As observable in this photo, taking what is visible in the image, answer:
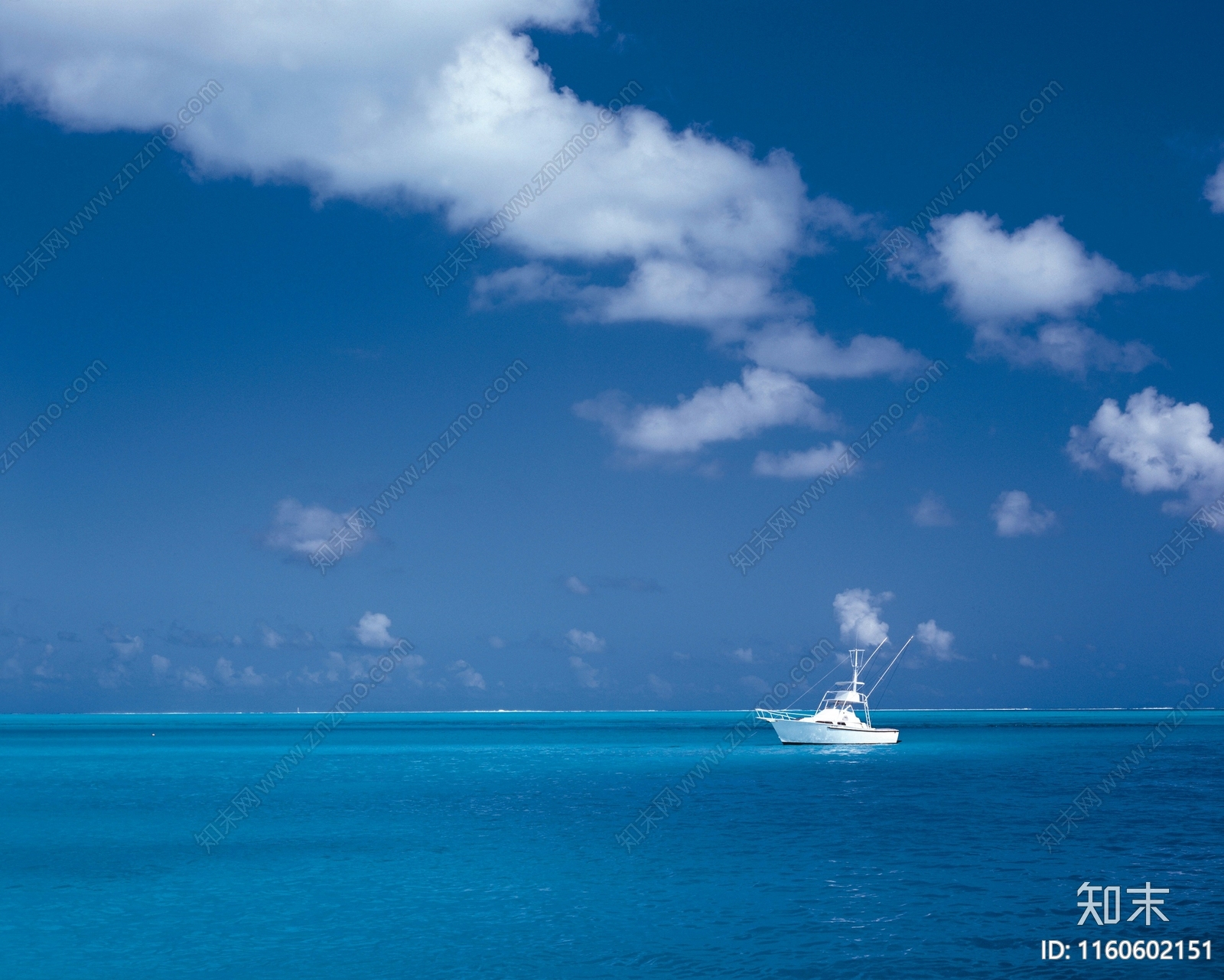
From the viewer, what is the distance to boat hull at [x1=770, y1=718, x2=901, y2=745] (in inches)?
4934

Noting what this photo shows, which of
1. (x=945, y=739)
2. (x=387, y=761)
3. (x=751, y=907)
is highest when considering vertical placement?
(x=945, y=739)

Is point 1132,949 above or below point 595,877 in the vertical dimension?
below

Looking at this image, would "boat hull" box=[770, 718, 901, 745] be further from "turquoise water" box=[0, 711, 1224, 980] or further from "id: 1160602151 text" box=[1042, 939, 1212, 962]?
"id: 1160602151 text" box=[1042, 939, 1212, 962]

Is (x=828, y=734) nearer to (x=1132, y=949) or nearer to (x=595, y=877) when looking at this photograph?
(x=595, y=877)

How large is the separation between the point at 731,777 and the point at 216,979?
66266 millimetres

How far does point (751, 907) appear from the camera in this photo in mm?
Answer: 37188

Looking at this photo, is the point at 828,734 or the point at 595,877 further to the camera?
the point at 828,734

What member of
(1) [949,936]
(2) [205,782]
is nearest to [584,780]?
(2) [205,782]

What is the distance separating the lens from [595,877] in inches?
1708

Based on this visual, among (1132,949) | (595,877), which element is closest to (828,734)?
(595,877)

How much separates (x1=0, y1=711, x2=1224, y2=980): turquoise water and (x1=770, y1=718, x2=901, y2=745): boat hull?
1404 inches

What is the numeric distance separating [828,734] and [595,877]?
286 ft

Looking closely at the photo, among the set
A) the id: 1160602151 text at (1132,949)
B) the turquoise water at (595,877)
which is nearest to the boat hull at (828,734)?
the turquoise water at (595,877)

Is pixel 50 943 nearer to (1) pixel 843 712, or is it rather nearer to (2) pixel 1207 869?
(2) pixel 1207 869
